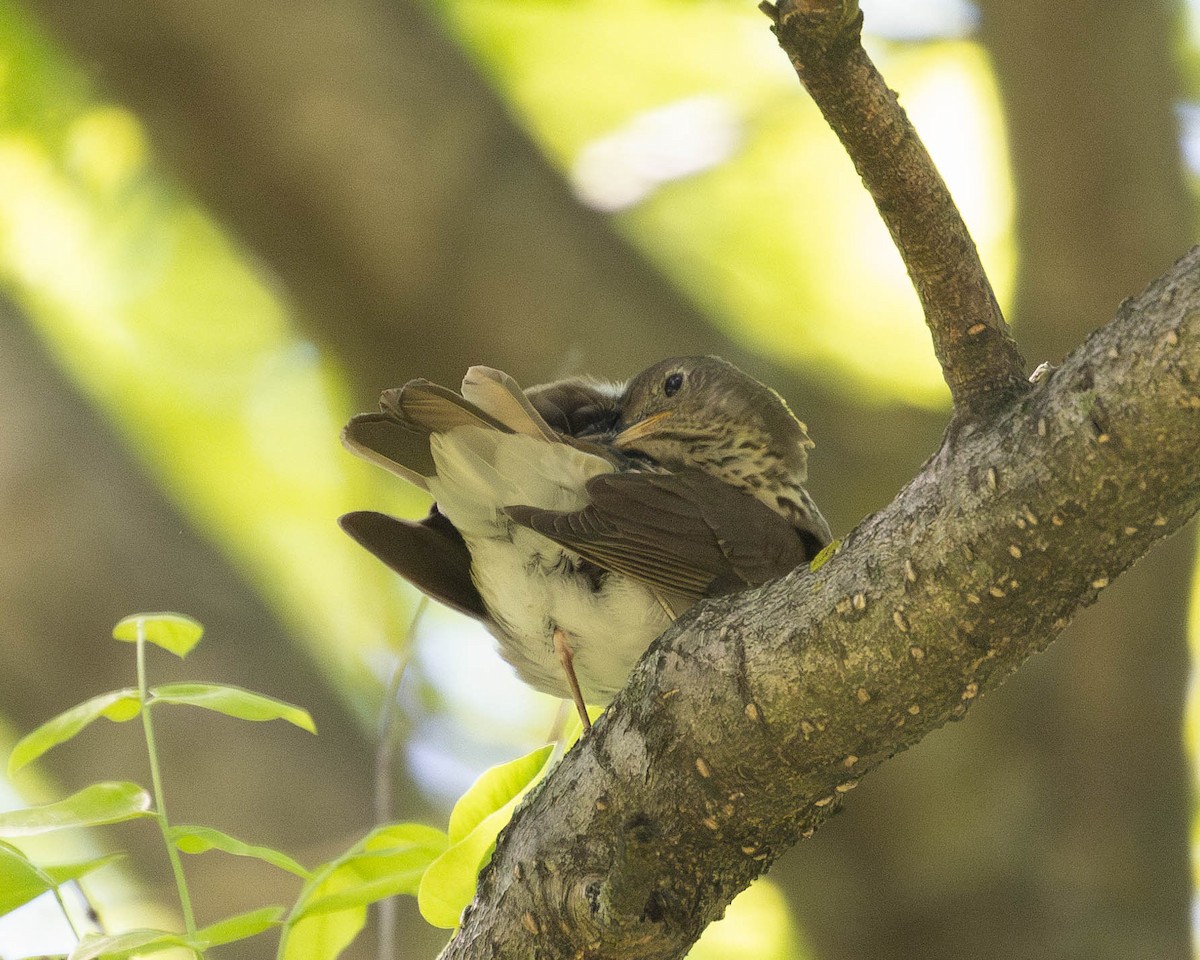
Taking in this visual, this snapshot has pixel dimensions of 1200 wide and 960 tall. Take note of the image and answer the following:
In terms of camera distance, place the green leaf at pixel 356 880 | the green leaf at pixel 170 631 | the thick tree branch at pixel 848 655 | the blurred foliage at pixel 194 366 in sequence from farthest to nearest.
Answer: the blurred foliage at pixel 194 366 < the green leaf at pixel 170 631 < the green leaf at pixel 356 880 < the thick tree branch at pixel 848 655

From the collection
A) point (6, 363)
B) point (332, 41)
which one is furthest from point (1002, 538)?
point (6, 363)

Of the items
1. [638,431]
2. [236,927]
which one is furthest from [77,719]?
[638,431]

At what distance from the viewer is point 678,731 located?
46.6 inches

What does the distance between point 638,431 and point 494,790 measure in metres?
0.71

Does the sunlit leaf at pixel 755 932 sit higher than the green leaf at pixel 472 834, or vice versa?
the sunlit leaf at pixel 755 932

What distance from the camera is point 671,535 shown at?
157 cm

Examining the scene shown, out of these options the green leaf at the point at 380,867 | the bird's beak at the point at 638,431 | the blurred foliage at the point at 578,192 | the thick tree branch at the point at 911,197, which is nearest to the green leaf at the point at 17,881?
the green leaf at the point at 380,867

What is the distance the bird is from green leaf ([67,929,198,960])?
538 mm

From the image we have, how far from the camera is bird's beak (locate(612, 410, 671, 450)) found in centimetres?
195

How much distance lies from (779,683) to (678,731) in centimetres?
13

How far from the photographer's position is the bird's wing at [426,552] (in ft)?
5.68

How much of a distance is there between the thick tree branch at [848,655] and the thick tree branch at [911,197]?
0.07 m

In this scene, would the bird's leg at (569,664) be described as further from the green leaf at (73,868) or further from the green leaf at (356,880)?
the green leaf at (73,868)

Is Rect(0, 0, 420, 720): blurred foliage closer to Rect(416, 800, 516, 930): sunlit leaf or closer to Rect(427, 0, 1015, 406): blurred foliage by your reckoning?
Rect(427, 0, 1015, 406): blurred foliage
